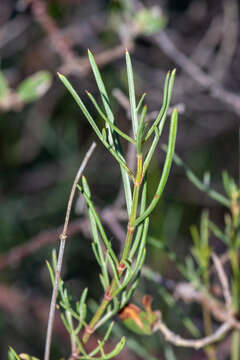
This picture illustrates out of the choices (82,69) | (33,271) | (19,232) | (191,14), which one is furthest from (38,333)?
(191,14)

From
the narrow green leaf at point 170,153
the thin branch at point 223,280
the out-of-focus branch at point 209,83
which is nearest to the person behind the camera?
the narrow green leaf at point 170,153

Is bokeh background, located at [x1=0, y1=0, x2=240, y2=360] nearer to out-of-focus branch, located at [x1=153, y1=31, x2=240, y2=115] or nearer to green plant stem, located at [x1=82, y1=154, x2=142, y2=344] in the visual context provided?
out-of-focus branch, located at [x1=153, y1=31, x2=240, y2=115]

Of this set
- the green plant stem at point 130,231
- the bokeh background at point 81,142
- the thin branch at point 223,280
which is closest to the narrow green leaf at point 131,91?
the green plant stem at point 130,231

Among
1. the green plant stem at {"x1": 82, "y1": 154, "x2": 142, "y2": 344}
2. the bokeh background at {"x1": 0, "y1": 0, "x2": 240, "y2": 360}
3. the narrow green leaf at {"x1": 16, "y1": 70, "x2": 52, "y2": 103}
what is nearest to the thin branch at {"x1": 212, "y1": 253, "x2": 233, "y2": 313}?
the green plant stem at {"x1": 82, "y1": 154, "x2": 142, "y2": 344}

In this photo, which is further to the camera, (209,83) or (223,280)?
(209,83)

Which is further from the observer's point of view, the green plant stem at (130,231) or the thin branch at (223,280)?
the thin branch at (223,280)

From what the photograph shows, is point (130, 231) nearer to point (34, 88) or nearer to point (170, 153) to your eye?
point (170, 153)

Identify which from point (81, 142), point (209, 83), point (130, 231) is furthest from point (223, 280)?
point (81, 142)

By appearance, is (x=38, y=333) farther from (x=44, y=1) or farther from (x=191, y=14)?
(x=191, y=14)

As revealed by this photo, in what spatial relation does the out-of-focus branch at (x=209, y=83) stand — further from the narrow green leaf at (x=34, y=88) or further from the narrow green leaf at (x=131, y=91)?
the narrow green leaf at (x=131, y=91)
